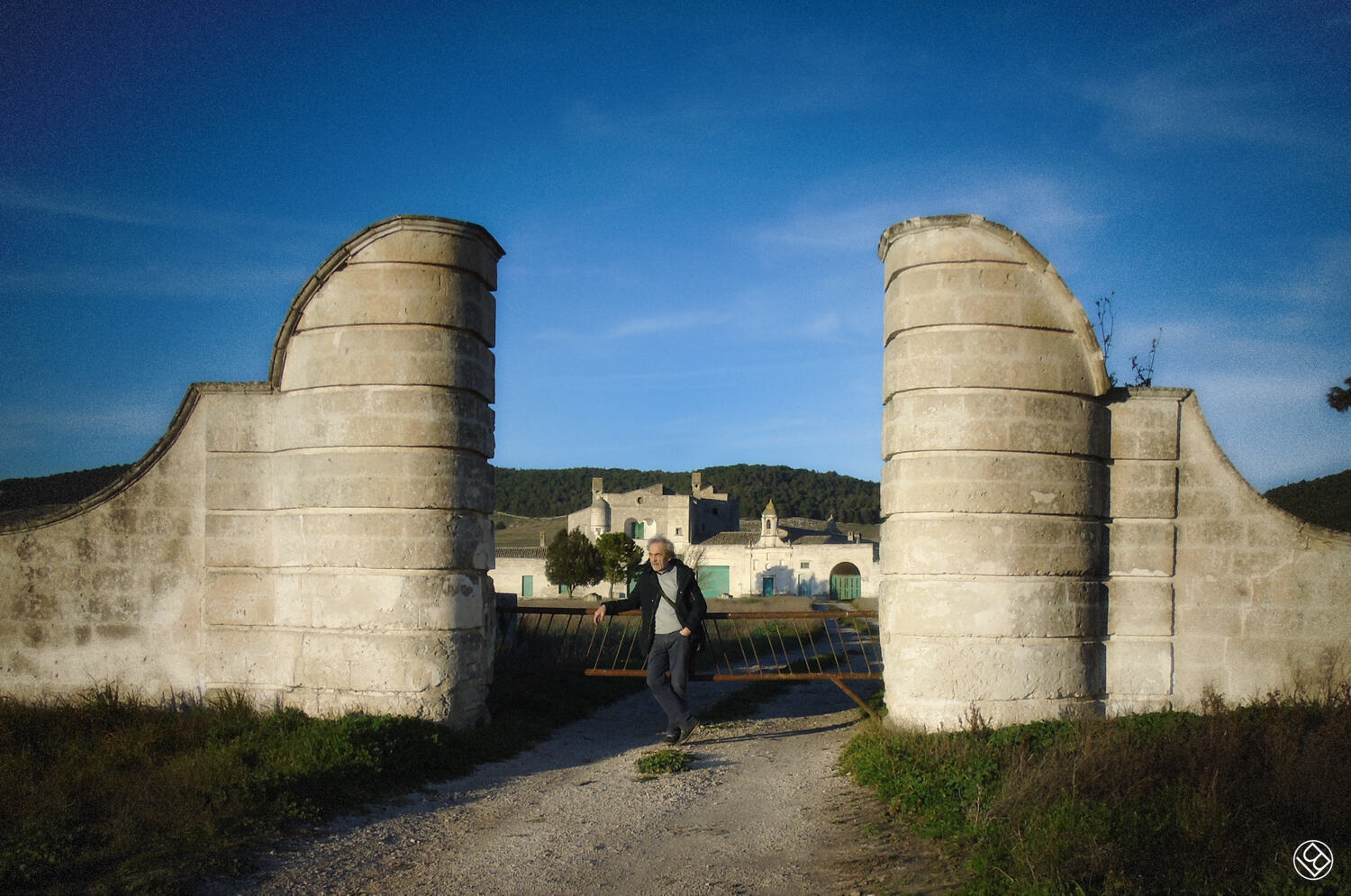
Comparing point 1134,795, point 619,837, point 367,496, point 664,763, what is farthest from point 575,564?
point 1134,795

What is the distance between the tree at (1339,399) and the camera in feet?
39.0

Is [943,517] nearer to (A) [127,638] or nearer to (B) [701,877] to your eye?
(B) [701,877]

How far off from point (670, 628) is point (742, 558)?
150 feet

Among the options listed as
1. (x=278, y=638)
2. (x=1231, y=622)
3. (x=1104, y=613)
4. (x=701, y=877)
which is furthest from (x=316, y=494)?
(x=1231, y=622)

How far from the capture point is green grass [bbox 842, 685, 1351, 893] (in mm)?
4801

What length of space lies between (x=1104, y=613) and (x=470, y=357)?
5.98m

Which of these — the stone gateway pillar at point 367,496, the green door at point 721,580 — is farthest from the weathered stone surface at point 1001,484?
the green door at point 721,580

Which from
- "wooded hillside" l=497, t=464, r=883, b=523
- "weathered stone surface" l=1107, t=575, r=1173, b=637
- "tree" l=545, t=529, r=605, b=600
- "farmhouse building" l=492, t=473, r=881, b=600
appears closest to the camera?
Result: "weathered stone surface" l=1107, t=575, r=1173, b=637

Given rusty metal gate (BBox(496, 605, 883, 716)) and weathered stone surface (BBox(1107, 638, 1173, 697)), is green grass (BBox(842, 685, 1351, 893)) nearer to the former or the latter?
weathered stone surface (BBox(1107, 638, 1173, 697))

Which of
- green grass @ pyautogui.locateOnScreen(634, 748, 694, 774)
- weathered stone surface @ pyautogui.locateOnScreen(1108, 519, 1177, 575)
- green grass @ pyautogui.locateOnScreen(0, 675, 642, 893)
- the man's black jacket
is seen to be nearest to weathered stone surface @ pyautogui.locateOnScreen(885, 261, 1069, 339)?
weathered stone surface @ pyautogui.locateOnScreen(1108, 519, 1177, 575)

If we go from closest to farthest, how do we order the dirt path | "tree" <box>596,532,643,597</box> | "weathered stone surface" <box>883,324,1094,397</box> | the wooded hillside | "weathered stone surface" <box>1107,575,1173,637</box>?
the dirt path → "weathered stone surface" <box>883,324,1094,397</box> → "weathered stone surface" <box>1107,575,1173,637</box> → "tree" <box>596,532,643,597</box> → the wooded hillside

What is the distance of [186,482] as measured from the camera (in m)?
8.70

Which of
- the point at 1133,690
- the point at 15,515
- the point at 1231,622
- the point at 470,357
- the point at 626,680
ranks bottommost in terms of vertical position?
the point at 626,680

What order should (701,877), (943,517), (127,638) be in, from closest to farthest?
1. (701,877)
2. (943,517)
3. (127,638)
